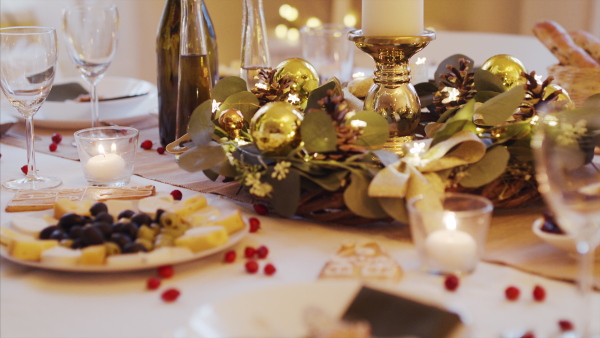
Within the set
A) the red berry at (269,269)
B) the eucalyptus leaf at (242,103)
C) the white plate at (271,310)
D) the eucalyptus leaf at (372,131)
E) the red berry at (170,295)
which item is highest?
the eucalyptus leaf at (242,103)

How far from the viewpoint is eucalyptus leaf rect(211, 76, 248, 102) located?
1.08m

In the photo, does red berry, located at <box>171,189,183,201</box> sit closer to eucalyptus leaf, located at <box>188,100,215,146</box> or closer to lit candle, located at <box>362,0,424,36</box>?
eucalyptus leaf, located at <box>188,100,215,146</box>

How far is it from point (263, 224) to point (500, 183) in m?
0.31

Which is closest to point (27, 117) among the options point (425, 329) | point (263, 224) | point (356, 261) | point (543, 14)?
point (263, 224)

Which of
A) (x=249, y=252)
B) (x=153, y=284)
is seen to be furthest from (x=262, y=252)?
(x=153, y=284)

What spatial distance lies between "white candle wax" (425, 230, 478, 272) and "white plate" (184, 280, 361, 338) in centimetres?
13

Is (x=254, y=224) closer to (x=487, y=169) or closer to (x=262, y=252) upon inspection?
(x=262, y=252)

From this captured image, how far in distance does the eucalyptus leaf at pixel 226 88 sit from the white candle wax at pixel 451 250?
1.65 ft

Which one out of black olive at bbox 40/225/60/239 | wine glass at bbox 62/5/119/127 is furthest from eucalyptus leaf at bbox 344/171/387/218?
wine glass at bbox 62/5/119/127

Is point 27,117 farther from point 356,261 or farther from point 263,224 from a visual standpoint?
point 356,261

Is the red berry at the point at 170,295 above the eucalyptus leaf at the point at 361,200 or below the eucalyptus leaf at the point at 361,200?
below

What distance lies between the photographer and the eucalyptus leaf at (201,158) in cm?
89

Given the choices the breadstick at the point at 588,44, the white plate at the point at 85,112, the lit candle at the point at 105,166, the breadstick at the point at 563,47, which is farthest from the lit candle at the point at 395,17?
the breadstick at the point at 588,44

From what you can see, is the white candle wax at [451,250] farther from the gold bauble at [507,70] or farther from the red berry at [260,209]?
the gold bauble at [507,70]
